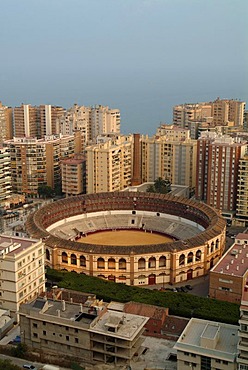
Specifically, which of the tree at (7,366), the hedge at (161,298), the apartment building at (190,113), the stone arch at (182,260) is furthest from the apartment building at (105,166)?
the tree at (7,366)

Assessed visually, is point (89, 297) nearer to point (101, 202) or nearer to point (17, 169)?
point (101, 202)

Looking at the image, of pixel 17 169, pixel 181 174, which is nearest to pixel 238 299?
pixel 181 174

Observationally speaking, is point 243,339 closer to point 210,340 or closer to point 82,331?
point 210,340

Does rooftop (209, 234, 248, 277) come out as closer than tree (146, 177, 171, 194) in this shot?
Yes

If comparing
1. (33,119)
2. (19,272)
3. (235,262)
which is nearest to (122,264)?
(235,262)

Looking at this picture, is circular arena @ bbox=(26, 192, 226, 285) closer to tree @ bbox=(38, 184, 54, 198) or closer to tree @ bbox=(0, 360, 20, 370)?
tree @ bbox=(38, 184, 54, 198)

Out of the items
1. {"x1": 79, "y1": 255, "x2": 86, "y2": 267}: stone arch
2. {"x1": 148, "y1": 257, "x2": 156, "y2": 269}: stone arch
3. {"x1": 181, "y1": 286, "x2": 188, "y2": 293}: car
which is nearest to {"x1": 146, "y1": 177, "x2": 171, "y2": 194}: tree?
{"x1": 148, "y1": 257, "x2": 156, "y2": 269}: stone arch

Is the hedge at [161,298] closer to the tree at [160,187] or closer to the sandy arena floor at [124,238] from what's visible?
the sandy arena floor at [124,238]
